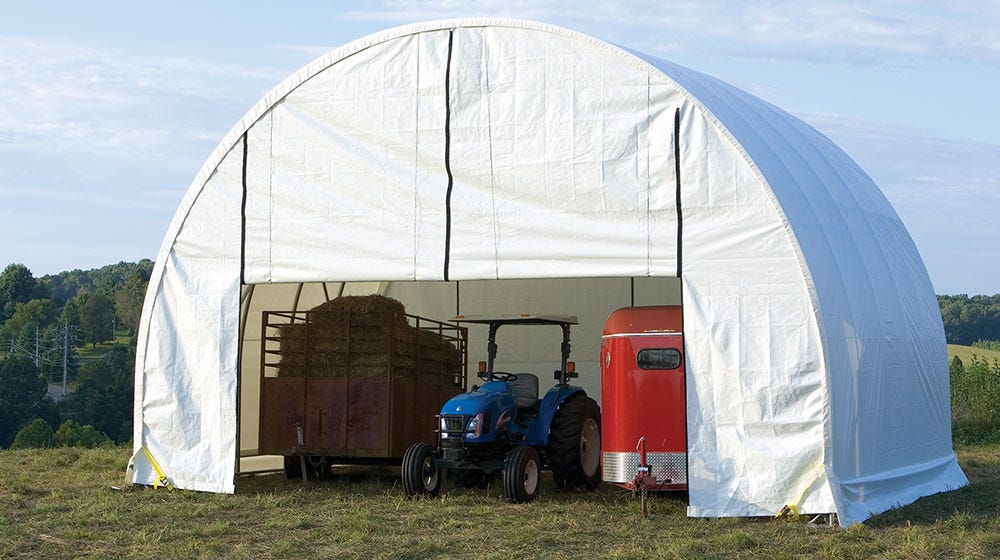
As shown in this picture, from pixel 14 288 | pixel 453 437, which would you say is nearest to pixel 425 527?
pixel 453 437

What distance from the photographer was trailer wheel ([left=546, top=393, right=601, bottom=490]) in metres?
13.2

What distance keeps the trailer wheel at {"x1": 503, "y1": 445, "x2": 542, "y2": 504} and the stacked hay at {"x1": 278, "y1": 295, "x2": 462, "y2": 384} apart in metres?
2.32

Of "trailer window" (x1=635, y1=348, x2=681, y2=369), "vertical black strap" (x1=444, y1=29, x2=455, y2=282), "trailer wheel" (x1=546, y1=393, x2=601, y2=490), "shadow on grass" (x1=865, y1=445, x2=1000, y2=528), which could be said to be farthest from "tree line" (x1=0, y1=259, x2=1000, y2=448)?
"vertical black strap" (x1=444, y1=29, x2=455, y2=282)

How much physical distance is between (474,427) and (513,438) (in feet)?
2.86

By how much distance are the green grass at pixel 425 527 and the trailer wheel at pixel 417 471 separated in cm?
13

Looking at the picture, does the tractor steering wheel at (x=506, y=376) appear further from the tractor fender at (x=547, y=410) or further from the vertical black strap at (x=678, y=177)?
the vertical black strap at (x=678, y=177)

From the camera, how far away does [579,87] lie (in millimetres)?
12055

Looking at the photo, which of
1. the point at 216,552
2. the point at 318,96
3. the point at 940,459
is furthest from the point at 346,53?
the point at 940,459

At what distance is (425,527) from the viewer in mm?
10656

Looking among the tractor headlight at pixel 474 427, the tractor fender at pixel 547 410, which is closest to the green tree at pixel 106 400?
the tractor fender at pixel 547 410

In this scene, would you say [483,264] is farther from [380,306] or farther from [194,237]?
[194,237]

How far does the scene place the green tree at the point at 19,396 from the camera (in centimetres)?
4712

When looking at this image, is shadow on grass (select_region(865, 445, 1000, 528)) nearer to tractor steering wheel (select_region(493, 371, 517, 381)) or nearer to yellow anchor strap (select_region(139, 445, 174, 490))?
tractor steering wheel (select_region(493, 371, 517, 381))

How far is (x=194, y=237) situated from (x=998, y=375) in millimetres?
17273
